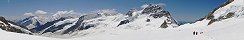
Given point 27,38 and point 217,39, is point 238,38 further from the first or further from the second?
point 27,38

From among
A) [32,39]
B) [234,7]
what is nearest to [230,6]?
[234,7]

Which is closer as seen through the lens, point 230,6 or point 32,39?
point 32,39

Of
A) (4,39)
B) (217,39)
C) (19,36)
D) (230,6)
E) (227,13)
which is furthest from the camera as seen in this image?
(230,6)

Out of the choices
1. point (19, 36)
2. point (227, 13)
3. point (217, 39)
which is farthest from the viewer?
point (227, 13)

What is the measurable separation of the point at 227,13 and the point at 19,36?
385ft

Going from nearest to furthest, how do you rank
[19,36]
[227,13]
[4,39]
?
[4,39]
[19,36]
[227,13]

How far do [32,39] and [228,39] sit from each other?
19971 mm

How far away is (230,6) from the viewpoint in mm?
155875

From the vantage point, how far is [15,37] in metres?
36.3

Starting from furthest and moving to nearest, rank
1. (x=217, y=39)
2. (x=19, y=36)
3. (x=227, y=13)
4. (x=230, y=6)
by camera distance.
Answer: (x=230, y=6)
(x=227, y=13)
(x=217, y=39)
(x=19, y=36)

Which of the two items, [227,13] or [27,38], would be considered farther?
[227,13]

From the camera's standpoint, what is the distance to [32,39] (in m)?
37.4

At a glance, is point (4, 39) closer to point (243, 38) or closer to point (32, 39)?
point (32, 39)

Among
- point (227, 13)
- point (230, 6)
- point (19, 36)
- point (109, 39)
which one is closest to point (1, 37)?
point (19, 36)
